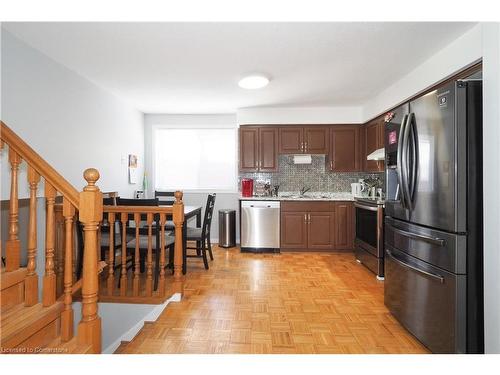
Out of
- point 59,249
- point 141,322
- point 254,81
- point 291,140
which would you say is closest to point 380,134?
point 291,140

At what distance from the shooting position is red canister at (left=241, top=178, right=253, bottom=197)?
4.85m

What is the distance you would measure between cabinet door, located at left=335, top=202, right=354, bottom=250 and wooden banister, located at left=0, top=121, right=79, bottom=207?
3.67 meters

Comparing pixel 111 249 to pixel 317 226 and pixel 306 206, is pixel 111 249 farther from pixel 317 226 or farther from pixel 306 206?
pixel 317 226

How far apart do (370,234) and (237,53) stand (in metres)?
2.67

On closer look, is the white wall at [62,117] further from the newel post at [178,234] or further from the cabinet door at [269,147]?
the cabinet door at [269,147]

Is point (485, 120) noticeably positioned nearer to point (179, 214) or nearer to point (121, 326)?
point (179, 214)

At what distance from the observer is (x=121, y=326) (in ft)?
8.84

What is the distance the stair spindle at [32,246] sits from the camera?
5.53 ft

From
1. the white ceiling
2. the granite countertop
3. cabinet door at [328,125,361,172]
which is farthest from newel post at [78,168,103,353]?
cabinet door at [328,125,361,172]

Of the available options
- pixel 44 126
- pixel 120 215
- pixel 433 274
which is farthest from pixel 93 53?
pixel 433 274

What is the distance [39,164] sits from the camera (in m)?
1.65

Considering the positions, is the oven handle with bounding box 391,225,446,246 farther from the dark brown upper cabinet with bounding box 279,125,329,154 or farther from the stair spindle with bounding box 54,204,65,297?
the stair spindle with bounding box 54,204,65,297

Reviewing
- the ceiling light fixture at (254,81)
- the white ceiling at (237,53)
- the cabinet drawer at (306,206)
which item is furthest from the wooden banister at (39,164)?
the cabinet drawer at (306,206)

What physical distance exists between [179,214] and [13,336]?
1435 mm
